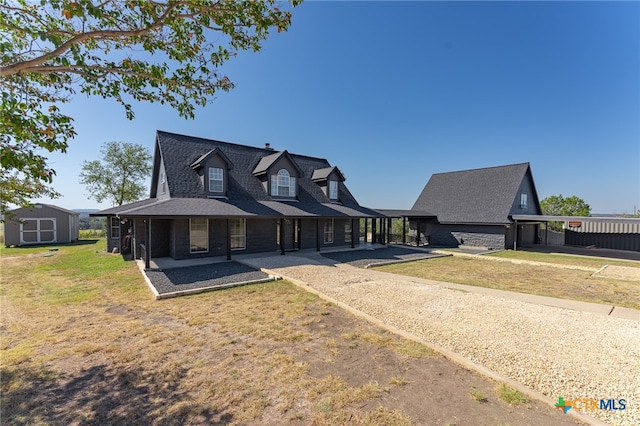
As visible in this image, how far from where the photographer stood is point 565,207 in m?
39.8

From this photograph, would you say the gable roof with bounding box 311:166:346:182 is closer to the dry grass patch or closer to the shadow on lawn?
the dry grass patch

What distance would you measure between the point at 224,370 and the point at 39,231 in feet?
92.8

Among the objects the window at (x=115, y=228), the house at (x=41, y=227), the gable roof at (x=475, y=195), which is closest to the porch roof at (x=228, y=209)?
the window at (x=115, y=228)

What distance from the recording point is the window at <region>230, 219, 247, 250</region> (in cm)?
1522

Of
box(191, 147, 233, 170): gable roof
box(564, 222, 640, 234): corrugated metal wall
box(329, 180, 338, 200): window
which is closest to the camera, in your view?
box(191, 147, 233, 170): gable roof

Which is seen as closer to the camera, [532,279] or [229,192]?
[532,279]

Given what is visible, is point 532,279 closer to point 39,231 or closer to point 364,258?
point 364,258

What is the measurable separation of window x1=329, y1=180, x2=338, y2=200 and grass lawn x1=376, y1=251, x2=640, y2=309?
809 cm

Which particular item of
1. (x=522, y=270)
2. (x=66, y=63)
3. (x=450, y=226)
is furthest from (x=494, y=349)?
(x=450, y=226)

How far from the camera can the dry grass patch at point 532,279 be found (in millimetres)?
9047

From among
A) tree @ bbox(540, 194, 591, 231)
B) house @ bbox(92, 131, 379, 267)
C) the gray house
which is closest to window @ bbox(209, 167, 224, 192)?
house @ bbox(92, 131, 379, 267)

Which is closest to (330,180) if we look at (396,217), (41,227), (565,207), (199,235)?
(396,217)

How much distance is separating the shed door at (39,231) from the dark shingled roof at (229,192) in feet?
39.0

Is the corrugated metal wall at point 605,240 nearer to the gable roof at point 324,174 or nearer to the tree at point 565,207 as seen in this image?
the tree at point 565,207
